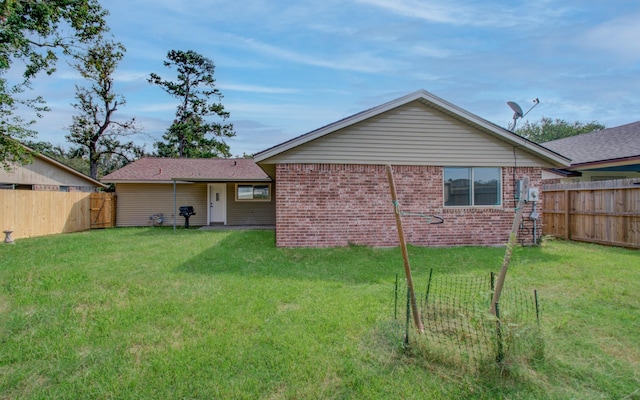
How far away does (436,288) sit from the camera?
508 centimetres

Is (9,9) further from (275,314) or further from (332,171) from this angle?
(275,314)

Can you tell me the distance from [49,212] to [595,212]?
19.4 m

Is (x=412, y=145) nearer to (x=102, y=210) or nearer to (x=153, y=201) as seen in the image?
(x=153, y=201)

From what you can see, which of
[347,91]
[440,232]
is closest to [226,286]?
[440,232]

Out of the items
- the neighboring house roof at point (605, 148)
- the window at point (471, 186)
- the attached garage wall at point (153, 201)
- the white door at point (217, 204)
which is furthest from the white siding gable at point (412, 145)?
the attached garage wall at point (153, 201)

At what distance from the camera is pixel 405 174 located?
8820mm

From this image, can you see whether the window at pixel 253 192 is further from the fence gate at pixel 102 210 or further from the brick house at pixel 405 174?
the brick house at pixel 405 174

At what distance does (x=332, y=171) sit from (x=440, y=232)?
3527 mm

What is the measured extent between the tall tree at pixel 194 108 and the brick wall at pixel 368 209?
20.2 m

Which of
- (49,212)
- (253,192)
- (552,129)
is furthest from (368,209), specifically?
(552,129)

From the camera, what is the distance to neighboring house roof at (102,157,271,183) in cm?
1511

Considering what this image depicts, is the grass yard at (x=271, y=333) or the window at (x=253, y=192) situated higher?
the window at (x=253, y=192)

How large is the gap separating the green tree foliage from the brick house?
127 feet

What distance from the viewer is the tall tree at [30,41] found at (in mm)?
9344
